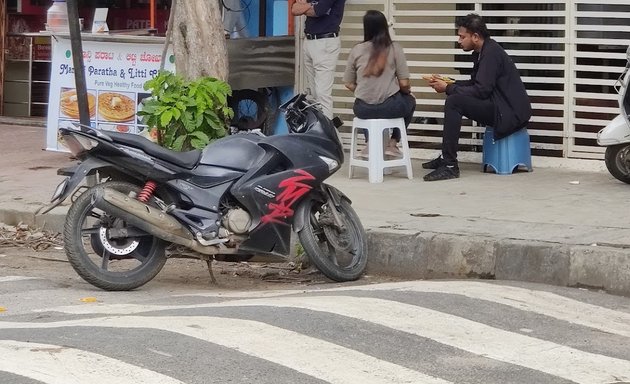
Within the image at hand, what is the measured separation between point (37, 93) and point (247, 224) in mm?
8586

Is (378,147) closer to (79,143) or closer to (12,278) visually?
(12,278)

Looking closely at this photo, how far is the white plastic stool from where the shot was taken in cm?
1066

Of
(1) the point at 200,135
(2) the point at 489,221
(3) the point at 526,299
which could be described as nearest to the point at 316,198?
(2) the point at 489,221

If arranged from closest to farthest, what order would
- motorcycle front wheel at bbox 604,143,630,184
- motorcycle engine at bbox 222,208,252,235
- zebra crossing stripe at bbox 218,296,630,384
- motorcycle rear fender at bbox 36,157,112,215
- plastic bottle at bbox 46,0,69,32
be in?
zebra crossing stripe at bbox 218,296,630,384 < motorcycle rear fender at bbox 36,157,112,215 < motorcycle engine at bbox 222,208,252,235 < motorcycle front wheel at bbox 604,143,630,184 < plastic bottle at bbox 46,0,69,32

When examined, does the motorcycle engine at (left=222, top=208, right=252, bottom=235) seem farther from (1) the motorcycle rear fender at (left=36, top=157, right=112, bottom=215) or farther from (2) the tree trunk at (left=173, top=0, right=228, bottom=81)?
(2) the tree trunk at (left=173, top=0, right=228, bottom=81)

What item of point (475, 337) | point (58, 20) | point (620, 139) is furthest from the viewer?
point (58, 20)

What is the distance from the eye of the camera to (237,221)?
774 cm

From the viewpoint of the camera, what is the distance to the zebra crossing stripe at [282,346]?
554 centimetres

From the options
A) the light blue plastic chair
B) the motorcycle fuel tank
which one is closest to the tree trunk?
the motorcycle fuel tank

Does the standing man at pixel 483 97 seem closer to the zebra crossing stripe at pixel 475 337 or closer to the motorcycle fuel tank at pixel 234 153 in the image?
the motorcycle fuel tank at pixel 234 153

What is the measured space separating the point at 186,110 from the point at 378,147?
208 centimetres

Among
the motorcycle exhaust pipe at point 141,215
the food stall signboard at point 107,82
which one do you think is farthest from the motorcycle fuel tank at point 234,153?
the food stall signboard at point 107,82

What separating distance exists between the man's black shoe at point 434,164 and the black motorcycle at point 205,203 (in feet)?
8.77

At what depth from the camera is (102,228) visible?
755 centimetres
